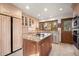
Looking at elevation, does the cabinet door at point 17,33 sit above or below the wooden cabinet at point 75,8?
below

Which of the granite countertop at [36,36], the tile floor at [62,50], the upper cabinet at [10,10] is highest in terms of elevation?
the upper cabinet at [10,10]

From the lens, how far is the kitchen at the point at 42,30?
6.06ft

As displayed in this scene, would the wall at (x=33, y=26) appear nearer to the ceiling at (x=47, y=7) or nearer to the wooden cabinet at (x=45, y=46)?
the ceiling at (x=47, y=7)

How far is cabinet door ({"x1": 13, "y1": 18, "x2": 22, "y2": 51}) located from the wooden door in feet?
2.27

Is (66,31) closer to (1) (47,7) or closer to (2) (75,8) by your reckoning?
(2) (75,8)

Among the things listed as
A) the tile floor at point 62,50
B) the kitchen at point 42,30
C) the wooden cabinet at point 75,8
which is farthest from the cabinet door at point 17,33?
the wooden cabinet at point 75,8

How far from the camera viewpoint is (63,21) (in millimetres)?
Answer: 1887

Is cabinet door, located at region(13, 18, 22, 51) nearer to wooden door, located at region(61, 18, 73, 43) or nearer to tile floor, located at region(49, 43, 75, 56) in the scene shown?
tile floor, located at region(49, 43, 75, 56)

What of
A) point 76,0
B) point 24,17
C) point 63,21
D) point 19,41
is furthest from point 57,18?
point 19,41

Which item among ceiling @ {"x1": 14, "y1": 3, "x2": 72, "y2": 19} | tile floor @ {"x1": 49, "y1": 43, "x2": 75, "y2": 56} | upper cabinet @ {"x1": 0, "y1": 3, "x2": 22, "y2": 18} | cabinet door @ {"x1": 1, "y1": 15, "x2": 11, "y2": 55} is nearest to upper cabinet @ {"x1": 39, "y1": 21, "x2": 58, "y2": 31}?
ceiling @ {"x1": 14, "y1": 3, "x2": 72, "y2": 19}

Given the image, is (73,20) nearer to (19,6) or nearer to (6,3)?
(19,6)

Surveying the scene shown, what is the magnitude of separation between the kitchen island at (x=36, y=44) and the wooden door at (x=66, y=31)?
22cm

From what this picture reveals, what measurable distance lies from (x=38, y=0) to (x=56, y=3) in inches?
→ 11.6

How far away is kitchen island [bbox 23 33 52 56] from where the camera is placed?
1.89m
